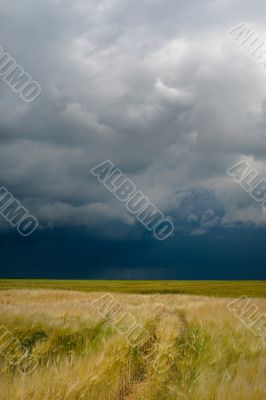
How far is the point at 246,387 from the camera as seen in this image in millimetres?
5090

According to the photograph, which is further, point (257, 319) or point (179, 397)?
point (257, 319)

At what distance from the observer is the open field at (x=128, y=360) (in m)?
4.84

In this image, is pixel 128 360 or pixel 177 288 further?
pixel 177 288

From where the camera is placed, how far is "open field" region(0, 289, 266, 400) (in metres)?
4.84

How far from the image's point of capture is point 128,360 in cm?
630

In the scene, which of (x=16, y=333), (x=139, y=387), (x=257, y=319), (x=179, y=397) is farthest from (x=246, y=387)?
(x=257, y=319)

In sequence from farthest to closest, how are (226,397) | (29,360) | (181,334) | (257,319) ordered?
(257,319) < (181,334) < (29,360) < (226,397)

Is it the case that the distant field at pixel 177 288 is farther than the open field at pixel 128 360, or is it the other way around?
the distant field at pixel 177 288

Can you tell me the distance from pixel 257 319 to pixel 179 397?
20.0 ft

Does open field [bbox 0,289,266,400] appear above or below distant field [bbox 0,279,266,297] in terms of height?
below

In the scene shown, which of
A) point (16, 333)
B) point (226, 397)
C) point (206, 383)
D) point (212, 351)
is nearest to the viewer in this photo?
point (226, 397)

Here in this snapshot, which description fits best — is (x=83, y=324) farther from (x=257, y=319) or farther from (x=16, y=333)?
(x=257, y=319)

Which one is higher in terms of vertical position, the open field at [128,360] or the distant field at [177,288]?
the distant field at [177,288]

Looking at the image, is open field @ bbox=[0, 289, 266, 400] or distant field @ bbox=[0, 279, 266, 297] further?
distant field @ bbox=[0, 279, 266, 297]
